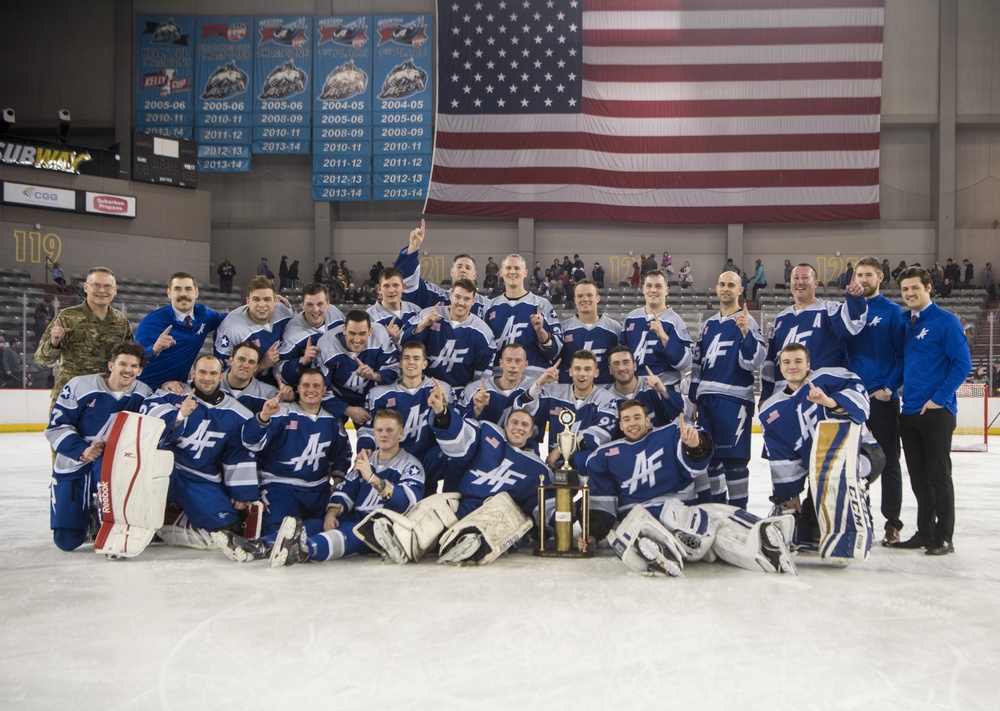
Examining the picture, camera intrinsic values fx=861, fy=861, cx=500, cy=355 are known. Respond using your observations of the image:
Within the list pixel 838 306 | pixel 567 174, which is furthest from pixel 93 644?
pixel 567 174

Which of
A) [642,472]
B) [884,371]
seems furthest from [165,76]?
[884,371]

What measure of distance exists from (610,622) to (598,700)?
803 millimetres

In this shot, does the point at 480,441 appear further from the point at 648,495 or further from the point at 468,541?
the point at 648,495

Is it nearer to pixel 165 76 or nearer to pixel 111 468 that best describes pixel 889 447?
pixel 111 468

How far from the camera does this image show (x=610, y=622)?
3.30m

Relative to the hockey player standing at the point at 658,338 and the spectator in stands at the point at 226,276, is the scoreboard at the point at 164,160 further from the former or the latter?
the hockey player standing at the point at 658,338

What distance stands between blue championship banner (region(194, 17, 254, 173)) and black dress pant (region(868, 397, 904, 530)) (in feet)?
65.1

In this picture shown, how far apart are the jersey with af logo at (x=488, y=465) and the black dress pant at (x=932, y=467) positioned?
79.4 inches

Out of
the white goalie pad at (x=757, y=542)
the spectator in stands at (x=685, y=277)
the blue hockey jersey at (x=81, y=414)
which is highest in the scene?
the spectator in stands at (x=685, y=277)

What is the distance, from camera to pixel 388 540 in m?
4.37

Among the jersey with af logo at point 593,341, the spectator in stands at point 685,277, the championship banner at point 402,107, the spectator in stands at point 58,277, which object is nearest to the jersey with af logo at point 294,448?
the jersey with af logo at point 593,341

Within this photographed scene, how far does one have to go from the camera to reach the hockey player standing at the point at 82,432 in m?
4.64

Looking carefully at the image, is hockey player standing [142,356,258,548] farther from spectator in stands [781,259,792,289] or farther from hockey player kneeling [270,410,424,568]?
spectator in stands [781,259,792,289]

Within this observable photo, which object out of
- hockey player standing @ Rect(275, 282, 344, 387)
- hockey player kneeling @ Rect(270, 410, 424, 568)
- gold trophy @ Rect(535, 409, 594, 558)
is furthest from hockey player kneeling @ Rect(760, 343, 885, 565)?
hockey player standing @ Rect(275, 282, 344, 387)
